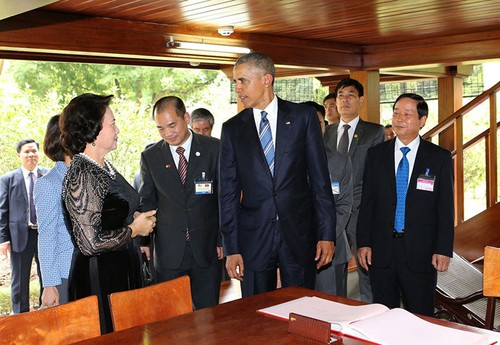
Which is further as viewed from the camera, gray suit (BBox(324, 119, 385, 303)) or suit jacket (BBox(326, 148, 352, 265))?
gray suit (BBox(324, 119, 385, 303))

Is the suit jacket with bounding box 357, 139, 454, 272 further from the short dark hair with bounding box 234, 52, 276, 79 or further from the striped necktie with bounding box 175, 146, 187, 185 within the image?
the striped necktie with bounding box 175, 146, 187, 185

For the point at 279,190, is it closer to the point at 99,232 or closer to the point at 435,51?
the point at 99,232

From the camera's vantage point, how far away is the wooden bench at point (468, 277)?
4531 mm

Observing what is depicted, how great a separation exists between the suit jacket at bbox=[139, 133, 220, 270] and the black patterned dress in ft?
2.26

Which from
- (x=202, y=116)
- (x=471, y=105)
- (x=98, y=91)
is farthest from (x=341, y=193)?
(x=98, y=91)

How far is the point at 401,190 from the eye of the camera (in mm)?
3760

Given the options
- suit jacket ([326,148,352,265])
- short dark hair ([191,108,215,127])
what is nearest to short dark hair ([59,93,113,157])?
suit jacket ([326,148,352,265])

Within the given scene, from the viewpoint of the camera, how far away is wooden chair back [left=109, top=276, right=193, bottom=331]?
2.36 metres

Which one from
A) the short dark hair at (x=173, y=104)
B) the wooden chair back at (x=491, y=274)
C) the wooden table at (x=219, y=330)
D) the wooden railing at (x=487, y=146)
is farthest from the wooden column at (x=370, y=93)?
the wooden table at (x=219, y=330)

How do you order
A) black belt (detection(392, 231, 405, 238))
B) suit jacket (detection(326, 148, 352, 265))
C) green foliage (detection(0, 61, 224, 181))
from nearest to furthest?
1. black belt (detection(392, 231, 405, 238))
2. suit jacket (detection(326, 148, 352, 265))
3. green foliage (detection(0, 61, 224, 181))

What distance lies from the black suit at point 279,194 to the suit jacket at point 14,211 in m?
3.34

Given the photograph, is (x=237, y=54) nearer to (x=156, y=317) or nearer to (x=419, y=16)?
(x=419, y=16)

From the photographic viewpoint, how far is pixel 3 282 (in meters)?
9.23

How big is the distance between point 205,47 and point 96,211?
3.89m
